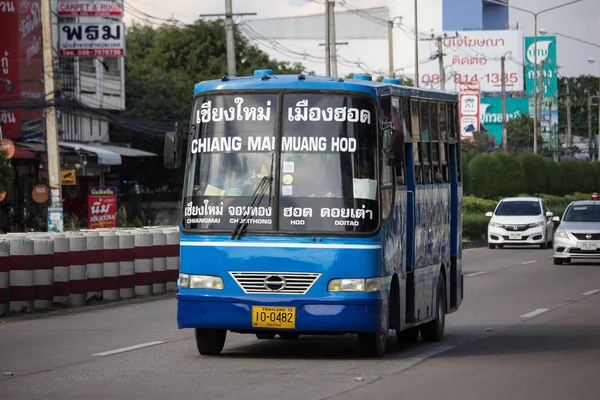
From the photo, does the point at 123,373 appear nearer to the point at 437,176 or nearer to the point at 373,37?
the point at 437,176

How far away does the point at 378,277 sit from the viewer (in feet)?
40.5

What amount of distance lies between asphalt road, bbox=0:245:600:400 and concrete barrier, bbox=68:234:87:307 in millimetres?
461

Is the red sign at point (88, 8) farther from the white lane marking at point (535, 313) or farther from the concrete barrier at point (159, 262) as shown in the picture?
the white lane marking at point (535, 313)

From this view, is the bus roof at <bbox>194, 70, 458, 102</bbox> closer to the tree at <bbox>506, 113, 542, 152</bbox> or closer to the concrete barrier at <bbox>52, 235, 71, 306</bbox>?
the concrete barrier at <bbox>52, 235, 71, 306</bbox>

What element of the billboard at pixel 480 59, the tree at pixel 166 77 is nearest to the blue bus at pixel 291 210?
the tree at pixel 166 77

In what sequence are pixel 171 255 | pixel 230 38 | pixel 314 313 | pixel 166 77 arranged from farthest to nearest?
pixel 166 77
pixel 230 38
pixel 171 255
pixel 314 313

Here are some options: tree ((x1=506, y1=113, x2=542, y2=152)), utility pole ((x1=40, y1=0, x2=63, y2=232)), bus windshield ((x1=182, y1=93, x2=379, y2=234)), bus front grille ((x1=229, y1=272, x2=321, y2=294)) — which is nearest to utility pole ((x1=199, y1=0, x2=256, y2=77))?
utility pole ((x1=40, y1=0, x2=63, y2=232))

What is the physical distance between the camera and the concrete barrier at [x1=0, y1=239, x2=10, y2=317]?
17531mm

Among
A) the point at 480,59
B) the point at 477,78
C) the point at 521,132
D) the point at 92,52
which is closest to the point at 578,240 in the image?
the point at 92,52

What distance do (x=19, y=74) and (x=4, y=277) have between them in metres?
28.3

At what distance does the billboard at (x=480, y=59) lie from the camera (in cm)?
12475

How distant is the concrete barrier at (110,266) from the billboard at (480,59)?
10502 cm

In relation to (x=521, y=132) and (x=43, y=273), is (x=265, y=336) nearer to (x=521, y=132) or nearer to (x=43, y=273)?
(x=43, y=273)

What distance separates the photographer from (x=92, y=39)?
4822 cm
